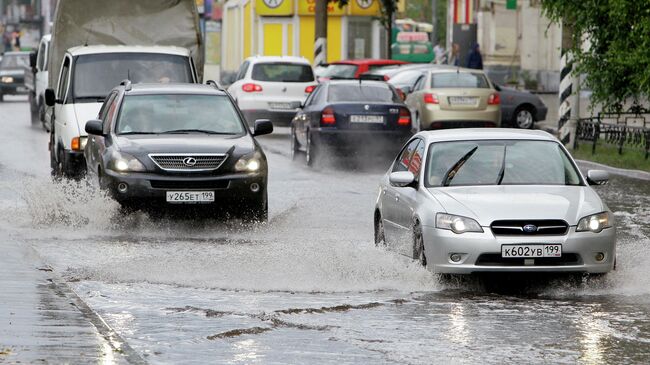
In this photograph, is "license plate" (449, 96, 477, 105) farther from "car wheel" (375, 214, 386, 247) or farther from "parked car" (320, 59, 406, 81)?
"car wheel" (375, 214, 386, 247)

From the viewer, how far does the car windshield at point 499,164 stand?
12.7 metres

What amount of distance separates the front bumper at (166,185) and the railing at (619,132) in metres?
11.5

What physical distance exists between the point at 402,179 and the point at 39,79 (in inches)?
916

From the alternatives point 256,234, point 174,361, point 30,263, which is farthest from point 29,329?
point 256,234

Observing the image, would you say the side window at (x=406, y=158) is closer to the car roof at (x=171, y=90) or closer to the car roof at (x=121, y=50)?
the car roof at (x=171, y=90)

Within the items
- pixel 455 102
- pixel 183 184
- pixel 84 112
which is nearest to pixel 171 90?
pixel 183 184

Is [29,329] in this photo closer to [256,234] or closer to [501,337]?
[501,337]

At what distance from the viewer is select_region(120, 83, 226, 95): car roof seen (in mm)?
17906

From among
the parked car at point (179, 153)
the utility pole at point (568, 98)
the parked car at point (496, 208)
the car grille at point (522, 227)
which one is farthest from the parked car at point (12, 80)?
the car grille at point (522, 227)

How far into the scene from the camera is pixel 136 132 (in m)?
17.2

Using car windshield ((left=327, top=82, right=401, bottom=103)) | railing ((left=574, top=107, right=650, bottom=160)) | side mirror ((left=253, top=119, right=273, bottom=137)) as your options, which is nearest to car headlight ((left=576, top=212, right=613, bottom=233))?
side mirror ((left=253, top=119, right=273, bottom=137))

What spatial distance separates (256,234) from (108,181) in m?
1.60

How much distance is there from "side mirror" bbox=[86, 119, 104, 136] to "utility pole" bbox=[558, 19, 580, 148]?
47.7 feet

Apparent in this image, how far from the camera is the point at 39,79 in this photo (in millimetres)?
34938
